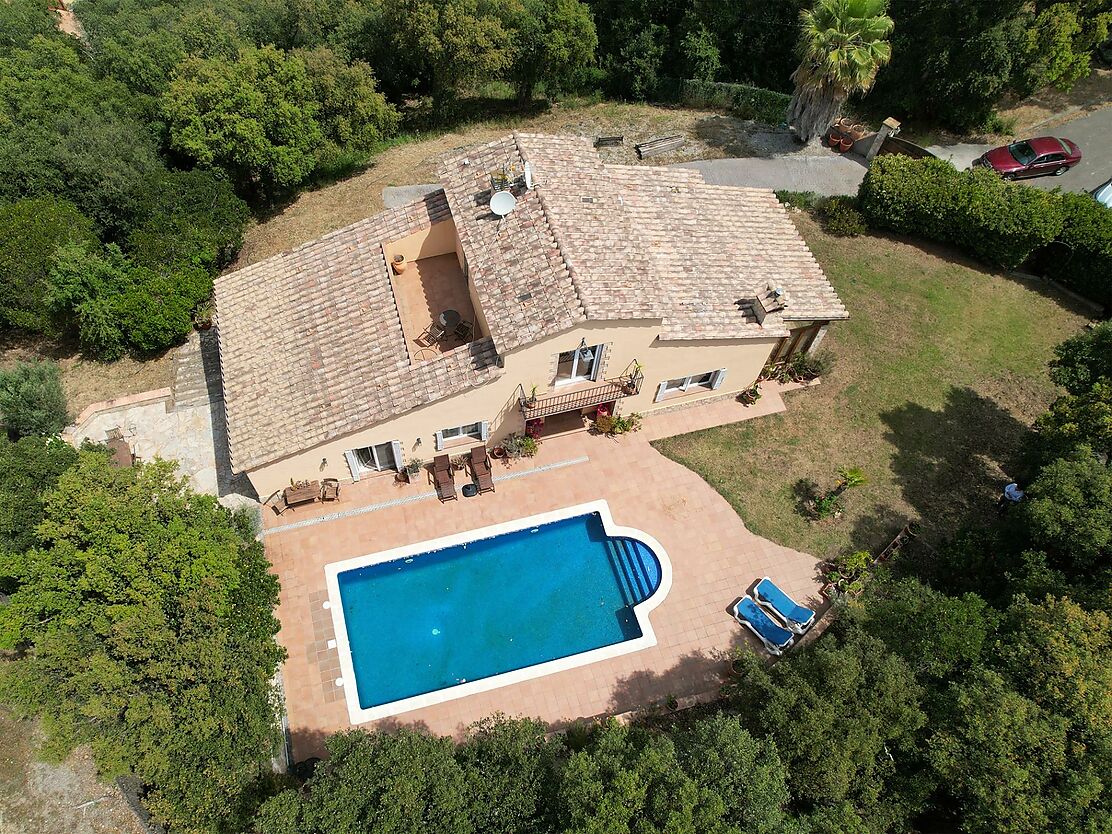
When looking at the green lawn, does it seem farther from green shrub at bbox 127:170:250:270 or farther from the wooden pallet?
green shrub at bbox 127:170:250:270

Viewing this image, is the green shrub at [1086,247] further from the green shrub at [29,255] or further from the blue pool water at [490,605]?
the green shrub at [29,255]

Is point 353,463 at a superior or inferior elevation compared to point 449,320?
inferior

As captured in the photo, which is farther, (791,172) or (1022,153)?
(791,172)

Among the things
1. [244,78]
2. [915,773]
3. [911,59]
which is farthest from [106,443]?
[911,59]

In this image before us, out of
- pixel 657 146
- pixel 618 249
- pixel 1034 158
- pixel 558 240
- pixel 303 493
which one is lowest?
pixel 303 493

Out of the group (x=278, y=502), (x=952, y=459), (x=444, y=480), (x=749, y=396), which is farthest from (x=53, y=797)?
(x=952, y=459)

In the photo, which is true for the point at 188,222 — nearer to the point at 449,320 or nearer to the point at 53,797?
the point at 449,320
